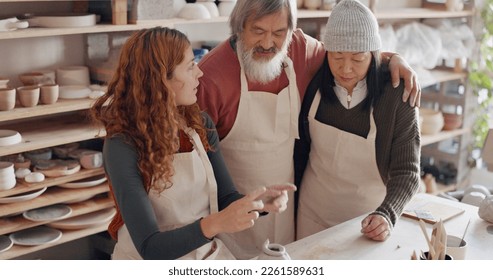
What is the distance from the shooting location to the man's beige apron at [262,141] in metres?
2.41

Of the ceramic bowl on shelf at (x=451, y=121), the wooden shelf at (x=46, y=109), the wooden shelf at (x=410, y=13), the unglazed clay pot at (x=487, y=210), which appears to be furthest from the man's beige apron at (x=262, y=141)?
the ceramic bowl on shelf at (x=451, y=121)

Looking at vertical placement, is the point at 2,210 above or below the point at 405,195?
below

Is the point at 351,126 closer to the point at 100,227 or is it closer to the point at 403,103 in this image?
the point at 403,103

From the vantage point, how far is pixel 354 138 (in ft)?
7.63

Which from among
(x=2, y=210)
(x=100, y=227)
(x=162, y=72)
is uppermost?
(x=162, y=72)

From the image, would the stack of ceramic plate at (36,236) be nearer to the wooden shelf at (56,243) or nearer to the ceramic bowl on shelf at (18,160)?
the wooden shelf at (56,243)

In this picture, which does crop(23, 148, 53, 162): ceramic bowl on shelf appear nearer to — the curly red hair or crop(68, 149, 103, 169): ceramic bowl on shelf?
crop(68, 149, 103, 169): ceramic bowl on shelf

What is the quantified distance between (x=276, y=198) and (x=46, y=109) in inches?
53.0

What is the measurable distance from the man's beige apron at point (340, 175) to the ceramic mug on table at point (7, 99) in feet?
3.97

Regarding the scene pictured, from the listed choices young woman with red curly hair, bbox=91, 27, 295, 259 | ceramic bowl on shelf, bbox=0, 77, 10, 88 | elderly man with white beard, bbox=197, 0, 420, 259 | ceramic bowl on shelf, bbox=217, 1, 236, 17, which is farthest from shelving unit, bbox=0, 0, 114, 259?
young woman with red curly hair, bbox=91, 27, 295, 259

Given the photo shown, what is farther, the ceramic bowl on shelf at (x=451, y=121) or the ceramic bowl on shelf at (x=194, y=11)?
the ceramic bowl on shelf at (x=451, y=121)

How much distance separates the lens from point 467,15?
4.44 meters

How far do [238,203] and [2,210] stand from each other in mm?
1459
